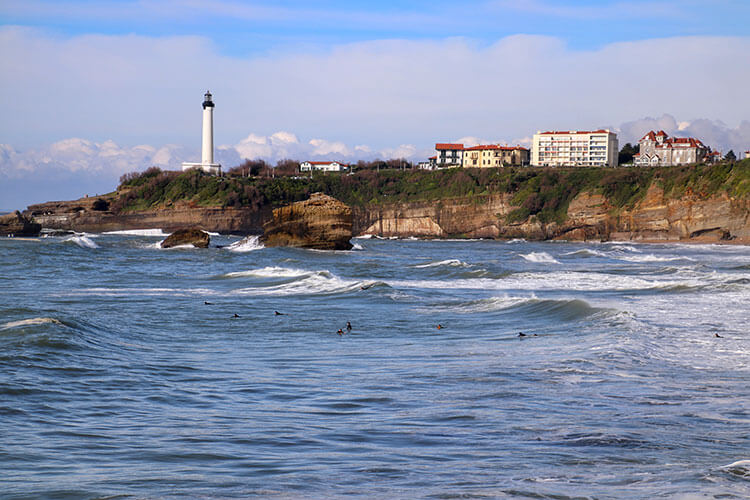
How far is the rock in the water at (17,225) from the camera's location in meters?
67.8

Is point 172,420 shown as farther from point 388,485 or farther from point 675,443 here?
point 675,443

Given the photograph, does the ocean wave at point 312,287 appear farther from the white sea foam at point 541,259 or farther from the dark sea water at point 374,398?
the white sea foam at point 541,259

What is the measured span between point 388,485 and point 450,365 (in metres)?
6.66

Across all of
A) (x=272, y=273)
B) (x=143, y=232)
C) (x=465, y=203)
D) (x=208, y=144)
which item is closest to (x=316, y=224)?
(x=272, y=273)

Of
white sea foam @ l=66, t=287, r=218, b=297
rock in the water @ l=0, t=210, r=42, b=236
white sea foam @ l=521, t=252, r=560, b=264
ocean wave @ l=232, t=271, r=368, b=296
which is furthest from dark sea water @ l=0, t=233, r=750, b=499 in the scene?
rock in the water @ l=0, t=210, r=42, b=236

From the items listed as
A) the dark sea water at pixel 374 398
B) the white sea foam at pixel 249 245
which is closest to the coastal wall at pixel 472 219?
the white sea foam at pixel 249 245

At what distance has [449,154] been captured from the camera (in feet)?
470

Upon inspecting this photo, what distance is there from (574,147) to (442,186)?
33.9 m

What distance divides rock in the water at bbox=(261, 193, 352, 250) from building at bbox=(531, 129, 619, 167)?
8322 cm

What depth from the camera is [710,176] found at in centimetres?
8906

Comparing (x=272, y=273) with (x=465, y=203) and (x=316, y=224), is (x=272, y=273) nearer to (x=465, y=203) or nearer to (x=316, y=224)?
(x=316, y=224)

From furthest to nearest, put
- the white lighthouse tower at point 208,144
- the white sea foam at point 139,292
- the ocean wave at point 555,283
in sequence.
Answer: the white lighthouse tower at point 208,144, the ocean wave at point 555,283, the white sea foam at point 139,292

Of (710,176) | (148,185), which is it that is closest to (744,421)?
(710,176)

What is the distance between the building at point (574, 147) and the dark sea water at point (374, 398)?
11302cm
